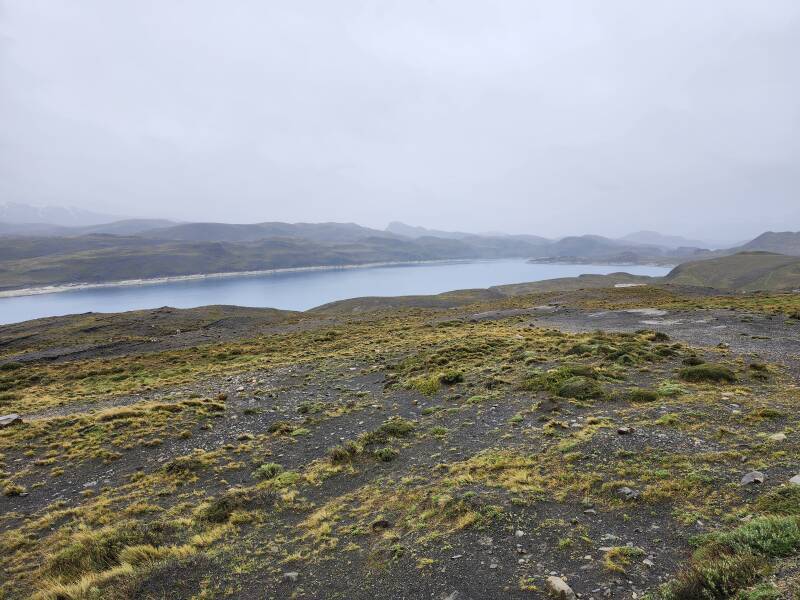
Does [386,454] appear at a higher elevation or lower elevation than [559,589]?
lower

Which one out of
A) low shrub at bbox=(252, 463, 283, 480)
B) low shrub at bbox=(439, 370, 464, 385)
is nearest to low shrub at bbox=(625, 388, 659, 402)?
low shrub at bbox=(439, 370, 464, 385)

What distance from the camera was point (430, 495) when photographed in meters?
10.4

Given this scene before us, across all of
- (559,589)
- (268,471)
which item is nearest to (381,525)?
(559,589)

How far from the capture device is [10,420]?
66.5 feet

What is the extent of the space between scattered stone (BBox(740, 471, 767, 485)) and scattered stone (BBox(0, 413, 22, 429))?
29.5 m

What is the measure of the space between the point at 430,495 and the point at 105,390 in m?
27.5

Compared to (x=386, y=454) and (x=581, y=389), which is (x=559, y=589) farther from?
(x=581, y=389)

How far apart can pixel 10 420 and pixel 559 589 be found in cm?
2689

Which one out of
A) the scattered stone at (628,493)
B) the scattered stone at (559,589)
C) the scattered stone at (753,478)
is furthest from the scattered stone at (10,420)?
the scattered stone at (753,478)

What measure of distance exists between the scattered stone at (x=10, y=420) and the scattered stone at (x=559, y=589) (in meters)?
25.8

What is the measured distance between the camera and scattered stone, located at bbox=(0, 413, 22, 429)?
19922 mm

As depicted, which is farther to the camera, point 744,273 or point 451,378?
point 744,273

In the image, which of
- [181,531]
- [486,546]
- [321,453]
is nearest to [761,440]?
[486,546]

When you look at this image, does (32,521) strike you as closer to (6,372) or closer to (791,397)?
(791,397)
